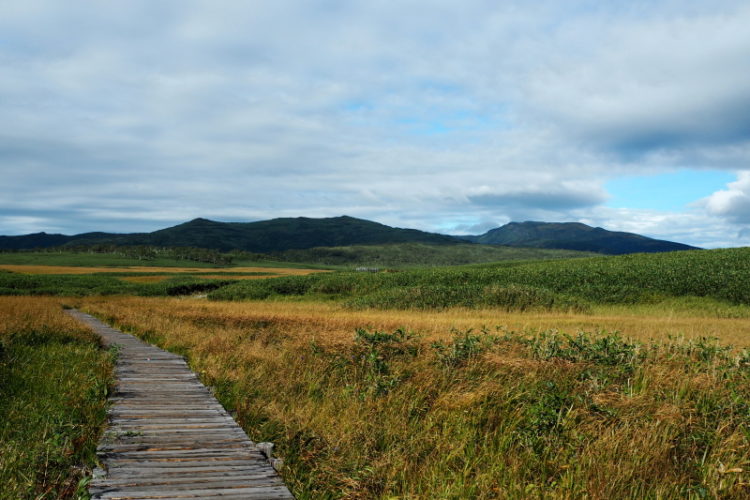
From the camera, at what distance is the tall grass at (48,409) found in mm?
5480

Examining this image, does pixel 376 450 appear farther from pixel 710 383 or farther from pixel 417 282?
pixel 417 282

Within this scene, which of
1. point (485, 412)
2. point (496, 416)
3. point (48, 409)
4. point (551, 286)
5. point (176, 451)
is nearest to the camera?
point (176, 451)

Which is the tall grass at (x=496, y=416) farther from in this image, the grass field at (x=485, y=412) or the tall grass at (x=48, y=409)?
the tall grass at (x=48, y=409)

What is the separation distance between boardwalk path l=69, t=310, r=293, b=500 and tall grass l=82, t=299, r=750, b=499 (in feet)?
2.07

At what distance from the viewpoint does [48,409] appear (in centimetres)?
748

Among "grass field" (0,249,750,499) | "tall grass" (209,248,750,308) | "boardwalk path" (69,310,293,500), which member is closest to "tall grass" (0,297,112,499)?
"boardwalk path" (69,310,293,500)

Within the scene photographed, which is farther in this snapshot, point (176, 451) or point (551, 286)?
point (551, 286)

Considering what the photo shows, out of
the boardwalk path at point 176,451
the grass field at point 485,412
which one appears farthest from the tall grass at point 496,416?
the boardwalk path at point 176,451

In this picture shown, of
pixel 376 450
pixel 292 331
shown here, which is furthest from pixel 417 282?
pixel 376 450

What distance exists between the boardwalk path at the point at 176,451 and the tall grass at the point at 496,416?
0.63 meters

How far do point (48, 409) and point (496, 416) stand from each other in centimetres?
712

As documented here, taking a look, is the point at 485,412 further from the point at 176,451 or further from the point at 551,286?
the point at 551,286

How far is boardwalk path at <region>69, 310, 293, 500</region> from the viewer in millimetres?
5105

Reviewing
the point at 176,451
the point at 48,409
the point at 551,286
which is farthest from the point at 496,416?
the point at 551,286
